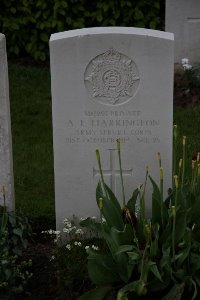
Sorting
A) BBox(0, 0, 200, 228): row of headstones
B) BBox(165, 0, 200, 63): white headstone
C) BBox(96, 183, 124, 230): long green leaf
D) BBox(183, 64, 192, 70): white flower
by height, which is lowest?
BBox(96, 183, 124, 230): long green leaf

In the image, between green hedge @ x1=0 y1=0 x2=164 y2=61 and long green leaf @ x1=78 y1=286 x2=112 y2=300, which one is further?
green hedge @ x1=0 y1=0 x2=164 y2=61

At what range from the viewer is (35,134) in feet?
24.7

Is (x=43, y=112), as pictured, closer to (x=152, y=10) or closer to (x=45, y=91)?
(x=45, y=91)

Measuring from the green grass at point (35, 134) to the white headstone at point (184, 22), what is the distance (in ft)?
3.34

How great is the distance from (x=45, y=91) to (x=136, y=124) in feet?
13.4

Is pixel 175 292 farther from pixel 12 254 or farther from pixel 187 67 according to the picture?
pixel 187 67

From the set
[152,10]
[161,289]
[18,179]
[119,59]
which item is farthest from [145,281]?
[152,10]

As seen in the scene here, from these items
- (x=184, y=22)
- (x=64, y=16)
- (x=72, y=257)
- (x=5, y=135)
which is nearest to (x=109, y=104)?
(x=5, y=135)

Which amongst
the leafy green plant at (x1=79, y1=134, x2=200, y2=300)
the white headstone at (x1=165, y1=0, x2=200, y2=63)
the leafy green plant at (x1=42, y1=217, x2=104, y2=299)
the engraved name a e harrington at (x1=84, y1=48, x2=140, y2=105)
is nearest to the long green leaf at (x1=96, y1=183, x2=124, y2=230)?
the leafy green plant at (x1=79, y1=134, x2=200, y2=300)

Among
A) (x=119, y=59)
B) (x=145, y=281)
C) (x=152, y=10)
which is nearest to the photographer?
(x=145, y=281)

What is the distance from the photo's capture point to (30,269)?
16.0 feet

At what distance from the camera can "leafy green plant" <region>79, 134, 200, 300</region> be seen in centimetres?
396

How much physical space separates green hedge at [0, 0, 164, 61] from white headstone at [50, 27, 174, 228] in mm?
4723

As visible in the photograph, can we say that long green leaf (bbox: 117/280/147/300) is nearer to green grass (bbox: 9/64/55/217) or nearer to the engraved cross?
the engraved cross
